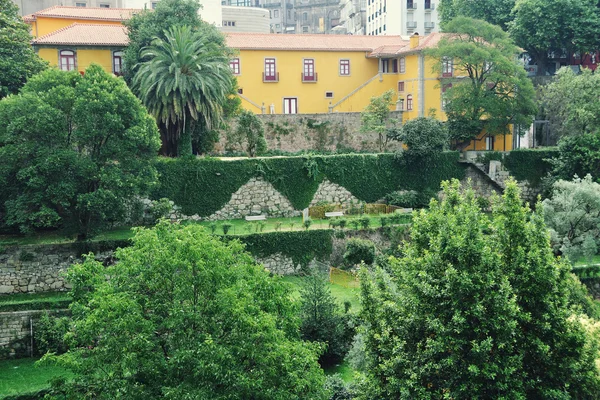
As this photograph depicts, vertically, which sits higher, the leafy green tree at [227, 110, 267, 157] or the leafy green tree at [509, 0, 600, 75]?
the leafy green tree at [509, 0, 600, 75]

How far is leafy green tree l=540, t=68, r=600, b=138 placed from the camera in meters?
48.9

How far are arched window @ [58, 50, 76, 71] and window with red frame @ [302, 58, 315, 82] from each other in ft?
54.2

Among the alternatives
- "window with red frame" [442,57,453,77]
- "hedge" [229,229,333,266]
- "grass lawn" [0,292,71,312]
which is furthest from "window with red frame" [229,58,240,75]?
"grass lawn" [0,292,71,312]

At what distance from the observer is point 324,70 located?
5728 centimetres

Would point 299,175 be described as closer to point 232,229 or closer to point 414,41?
point 232,229

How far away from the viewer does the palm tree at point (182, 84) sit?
4147 cm

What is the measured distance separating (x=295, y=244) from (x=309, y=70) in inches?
814

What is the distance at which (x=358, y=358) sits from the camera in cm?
2548

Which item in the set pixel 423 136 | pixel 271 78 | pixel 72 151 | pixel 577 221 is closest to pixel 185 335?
pixel 72 151

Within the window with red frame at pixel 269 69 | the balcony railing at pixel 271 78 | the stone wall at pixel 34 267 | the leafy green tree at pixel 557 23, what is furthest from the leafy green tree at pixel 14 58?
the leafy green tree at pixel 557 23

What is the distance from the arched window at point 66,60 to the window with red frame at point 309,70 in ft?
54.2

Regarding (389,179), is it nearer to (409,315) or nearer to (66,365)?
(409,315)

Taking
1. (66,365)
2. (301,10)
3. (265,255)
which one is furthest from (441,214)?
(301,10)

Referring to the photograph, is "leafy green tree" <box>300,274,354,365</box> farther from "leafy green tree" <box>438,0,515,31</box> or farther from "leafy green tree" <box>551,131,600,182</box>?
"leafy green tree" <box>438,0,515,31</box>
